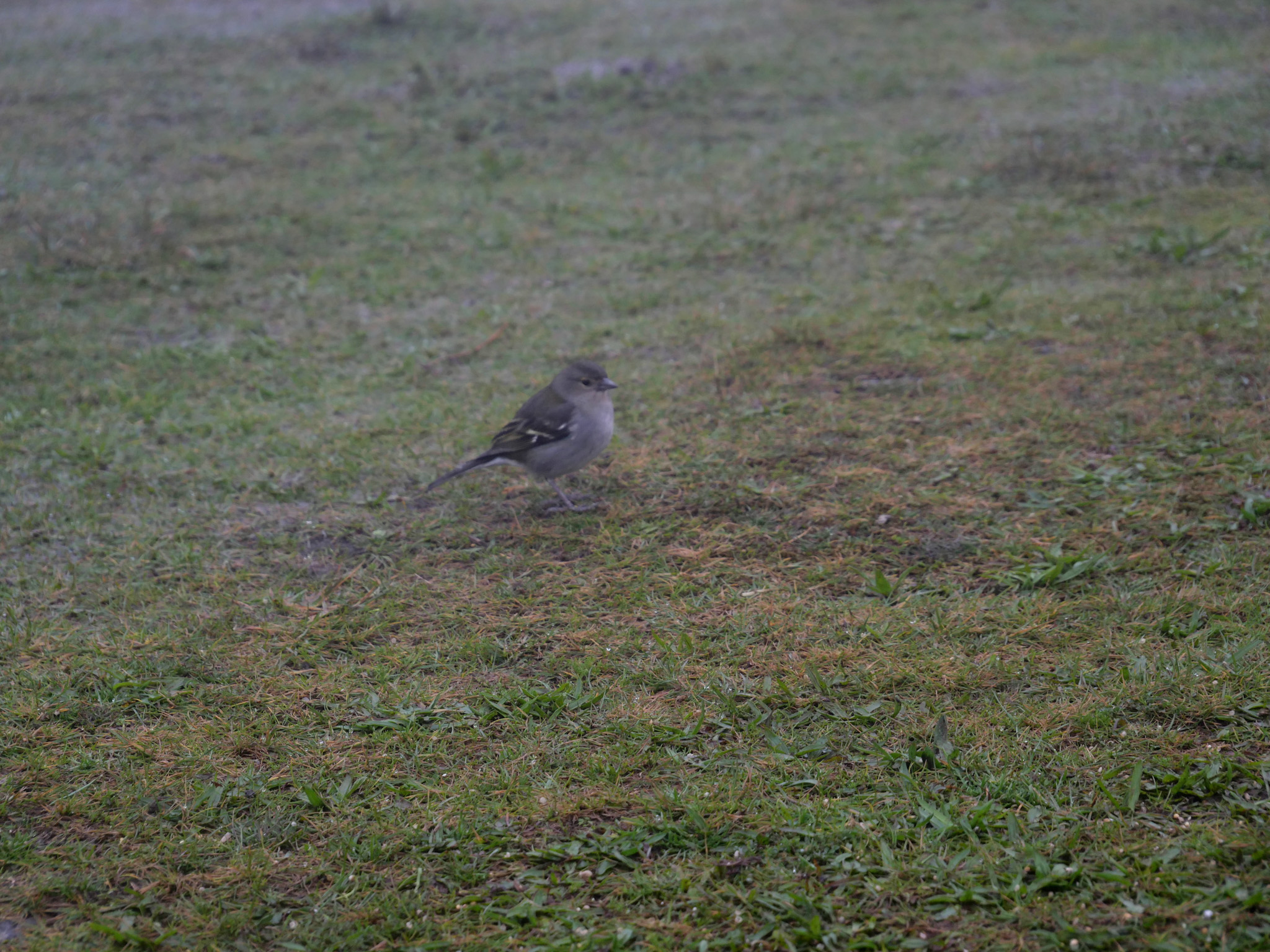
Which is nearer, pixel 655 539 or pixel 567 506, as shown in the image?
pixel 655 539

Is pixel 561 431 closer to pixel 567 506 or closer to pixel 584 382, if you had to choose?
pixel 584 382

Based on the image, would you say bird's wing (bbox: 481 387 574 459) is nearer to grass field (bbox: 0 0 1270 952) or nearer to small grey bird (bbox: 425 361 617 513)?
small grey bird (bbox: 425 361 617 513)

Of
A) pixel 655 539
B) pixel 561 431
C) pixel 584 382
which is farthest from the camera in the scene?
pixel 584 382

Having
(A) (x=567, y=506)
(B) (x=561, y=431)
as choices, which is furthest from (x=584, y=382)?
(A) (x=567, y=506)

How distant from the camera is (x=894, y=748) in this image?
11.8 ft

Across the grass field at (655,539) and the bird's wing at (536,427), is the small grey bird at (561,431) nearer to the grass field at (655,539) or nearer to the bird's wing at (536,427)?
the bird's wing at (536,427)

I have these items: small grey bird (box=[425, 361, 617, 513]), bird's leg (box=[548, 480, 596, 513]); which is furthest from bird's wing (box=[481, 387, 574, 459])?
bird's leg (box=[548, 480, 596, 513])

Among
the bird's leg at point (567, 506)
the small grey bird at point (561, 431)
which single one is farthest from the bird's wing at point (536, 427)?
the bird's leg at point (567, 506)

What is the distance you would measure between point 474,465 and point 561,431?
488 millimetres

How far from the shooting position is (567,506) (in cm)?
542

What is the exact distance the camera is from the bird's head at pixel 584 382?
5332 mm

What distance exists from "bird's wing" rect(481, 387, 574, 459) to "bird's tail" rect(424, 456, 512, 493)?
0.02 m

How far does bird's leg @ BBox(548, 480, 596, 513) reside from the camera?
5.36 metres

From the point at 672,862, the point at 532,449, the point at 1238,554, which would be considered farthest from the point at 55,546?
the point at 1238,554
